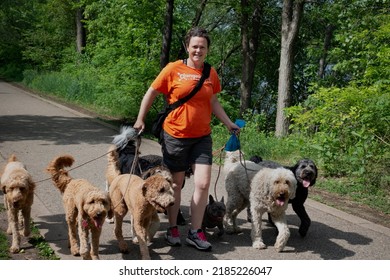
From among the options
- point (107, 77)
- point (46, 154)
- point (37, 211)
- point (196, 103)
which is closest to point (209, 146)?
point (196, 103)

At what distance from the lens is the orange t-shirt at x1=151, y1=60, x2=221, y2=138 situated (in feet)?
16.0

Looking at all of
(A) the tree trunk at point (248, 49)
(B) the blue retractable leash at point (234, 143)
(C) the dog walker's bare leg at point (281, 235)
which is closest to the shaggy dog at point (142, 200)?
(B) the blue retractable leash at point (234, 143)

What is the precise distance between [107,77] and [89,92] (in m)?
6.88

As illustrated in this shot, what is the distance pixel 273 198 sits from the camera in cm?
520

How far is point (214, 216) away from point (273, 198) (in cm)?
76

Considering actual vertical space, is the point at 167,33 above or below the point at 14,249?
above

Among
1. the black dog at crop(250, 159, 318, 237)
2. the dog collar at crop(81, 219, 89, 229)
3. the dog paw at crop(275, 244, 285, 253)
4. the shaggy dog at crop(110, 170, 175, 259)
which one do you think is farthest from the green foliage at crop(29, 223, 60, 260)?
the black dog at crop(250, 159, 318, 237)

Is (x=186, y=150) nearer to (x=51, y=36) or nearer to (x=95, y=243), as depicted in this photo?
(x=95, y=243)

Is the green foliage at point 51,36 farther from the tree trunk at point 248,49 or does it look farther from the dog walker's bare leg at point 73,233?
the dog walker's bare leg at point 73,233

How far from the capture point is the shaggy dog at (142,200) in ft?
14.8

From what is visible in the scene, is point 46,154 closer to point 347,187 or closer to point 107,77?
point 107,77

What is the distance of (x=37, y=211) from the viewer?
6.25m

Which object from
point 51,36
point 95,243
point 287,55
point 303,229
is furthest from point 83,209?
point 51,36

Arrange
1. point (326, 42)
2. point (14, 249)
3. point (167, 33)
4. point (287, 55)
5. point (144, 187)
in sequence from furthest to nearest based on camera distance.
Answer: point (326, 42) < point (167, 33) < point (287, 55) < point (14, 249) < point (144, 187)
